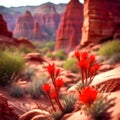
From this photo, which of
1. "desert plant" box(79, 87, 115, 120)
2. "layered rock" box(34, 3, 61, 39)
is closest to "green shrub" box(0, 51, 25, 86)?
"desert plant" box(79, 87, 115, 120)

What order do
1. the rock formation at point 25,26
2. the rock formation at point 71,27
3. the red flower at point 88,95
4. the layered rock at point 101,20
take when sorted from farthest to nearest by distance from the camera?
the rock formation at point 25,26, the rock formation at point 71,27, the layered rock at point 101,20, the red flower at point 88,95

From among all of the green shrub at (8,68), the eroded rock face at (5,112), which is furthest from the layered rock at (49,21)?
the eroded rock face at (5,112)

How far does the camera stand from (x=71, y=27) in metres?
59.9

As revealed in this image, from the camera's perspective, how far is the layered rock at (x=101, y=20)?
23203 mm

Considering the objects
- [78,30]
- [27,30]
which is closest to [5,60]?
[78,30]

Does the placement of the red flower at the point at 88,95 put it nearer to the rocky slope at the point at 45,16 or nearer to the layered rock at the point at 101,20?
the layered rock at the point at 101,20

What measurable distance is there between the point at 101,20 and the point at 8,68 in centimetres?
1539

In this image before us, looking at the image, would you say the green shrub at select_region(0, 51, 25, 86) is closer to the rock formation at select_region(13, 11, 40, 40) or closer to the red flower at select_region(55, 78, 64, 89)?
the red flower at select_region(55, 78, 64, 89)

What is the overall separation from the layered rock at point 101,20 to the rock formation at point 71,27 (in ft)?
103

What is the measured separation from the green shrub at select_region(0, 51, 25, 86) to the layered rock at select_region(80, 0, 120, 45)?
44.6 feet

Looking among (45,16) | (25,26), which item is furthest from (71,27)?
(45,16)

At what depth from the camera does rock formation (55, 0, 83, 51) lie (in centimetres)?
5700

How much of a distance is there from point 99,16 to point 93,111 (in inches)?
794

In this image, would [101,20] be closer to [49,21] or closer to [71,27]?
[71,27]
